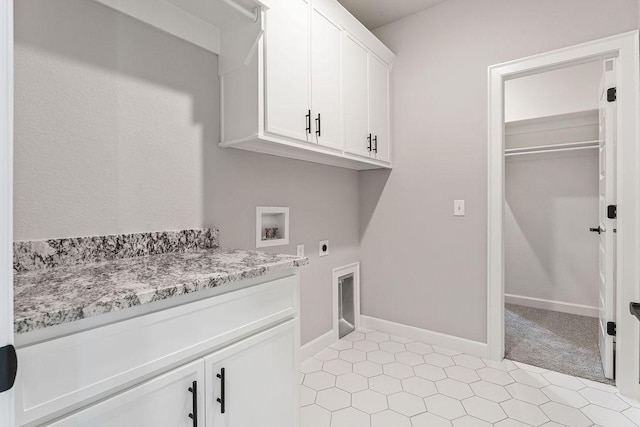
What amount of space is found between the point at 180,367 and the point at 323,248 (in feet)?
5.37

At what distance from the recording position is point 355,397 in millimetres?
1821

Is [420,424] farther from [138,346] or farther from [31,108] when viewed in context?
[31,108]

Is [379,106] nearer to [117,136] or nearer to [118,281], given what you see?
[117,136]

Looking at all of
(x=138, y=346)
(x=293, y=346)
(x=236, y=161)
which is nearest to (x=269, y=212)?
(x=236, y=161)

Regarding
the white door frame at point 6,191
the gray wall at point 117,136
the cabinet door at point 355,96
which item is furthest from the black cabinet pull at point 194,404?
the cabinet door at point 355,96

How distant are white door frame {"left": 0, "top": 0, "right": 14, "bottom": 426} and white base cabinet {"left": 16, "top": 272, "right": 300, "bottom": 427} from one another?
22 centimetres

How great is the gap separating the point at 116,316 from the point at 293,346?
0.71 m

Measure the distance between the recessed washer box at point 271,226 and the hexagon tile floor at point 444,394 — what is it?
0.90 m

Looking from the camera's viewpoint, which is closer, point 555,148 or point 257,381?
point 257,381

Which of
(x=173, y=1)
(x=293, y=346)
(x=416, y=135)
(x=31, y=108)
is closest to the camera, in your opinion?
(x=31, y=108)

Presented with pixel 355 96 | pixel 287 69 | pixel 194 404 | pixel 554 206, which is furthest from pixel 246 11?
pixel 554 206

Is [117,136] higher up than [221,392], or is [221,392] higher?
[117,136]

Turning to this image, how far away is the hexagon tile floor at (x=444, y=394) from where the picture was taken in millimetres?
1629

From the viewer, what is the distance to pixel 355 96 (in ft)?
7.35
